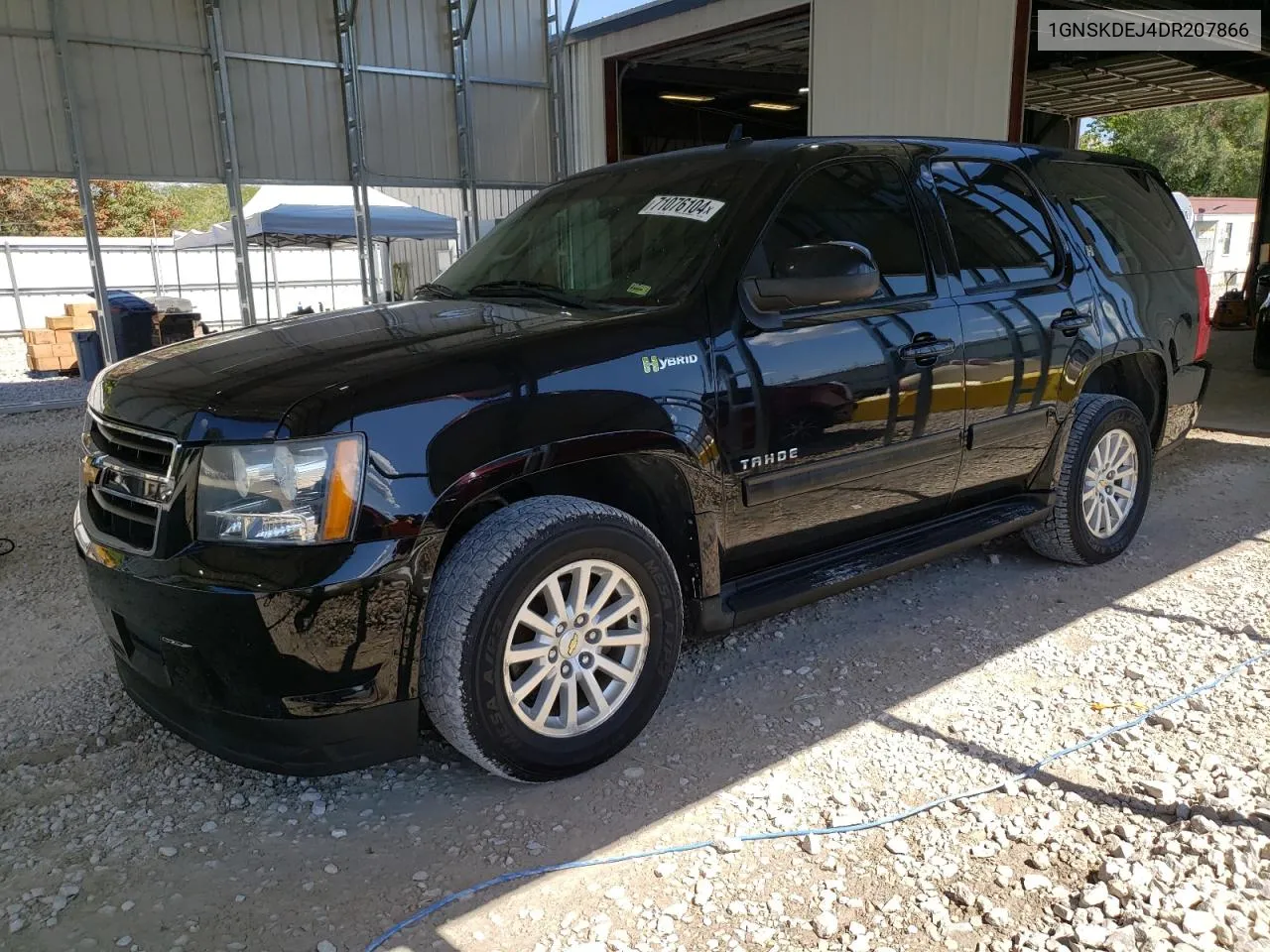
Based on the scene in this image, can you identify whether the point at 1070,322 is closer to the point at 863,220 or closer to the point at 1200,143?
the point at 863,220

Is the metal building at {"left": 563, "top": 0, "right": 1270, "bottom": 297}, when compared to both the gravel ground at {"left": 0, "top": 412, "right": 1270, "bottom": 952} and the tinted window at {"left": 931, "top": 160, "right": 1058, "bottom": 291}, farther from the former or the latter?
the gravel ground at {"left": 0, "top": 412, "right": 1270, "bottom": 952}

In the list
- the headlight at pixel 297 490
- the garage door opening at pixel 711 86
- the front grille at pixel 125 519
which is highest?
the garage door opening at pixel 711 86

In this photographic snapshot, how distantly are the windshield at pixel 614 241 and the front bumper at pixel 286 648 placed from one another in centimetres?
132

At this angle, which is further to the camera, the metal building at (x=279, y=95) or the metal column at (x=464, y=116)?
the metal column at (x=464, y=116)

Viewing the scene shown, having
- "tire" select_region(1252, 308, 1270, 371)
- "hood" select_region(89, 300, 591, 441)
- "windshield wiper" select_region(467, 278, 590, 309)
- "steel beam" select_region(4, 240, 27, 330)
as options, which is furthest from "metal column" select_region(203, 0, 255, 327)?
"steel beam" select_region(4, 240, 27, 330)

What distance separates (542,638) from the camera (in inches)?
108

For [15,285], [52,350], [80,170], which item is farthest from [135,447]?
[15,285]

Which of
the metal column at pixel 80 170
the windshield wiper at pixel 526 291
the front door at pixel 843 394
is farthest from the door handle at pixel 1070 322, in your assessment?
the metal column at pixel 80 170

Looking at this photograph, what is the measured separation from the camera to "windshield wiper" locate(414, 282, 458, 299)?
3785mm

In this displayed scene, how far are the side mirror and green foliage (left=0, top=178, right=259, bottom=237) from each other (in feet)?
100

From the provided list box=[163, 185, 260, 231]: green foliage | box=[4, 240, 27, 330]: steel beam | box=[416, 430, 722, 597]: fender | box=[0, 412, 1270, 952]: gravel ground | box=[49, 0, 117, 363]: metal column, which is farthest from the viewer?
box=[163, 185, 260, 231]: green foliage

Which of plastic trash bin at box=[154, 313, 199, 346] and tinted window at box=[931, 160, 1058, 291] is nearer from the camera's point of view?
tinted window at box=[931, 160, 1058, 291]

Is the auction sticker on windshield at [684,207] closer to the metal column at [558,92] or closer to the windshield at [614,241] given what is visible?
the windshield at [614,241]

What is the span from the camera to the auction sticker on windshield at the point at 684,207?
10.9 feet
